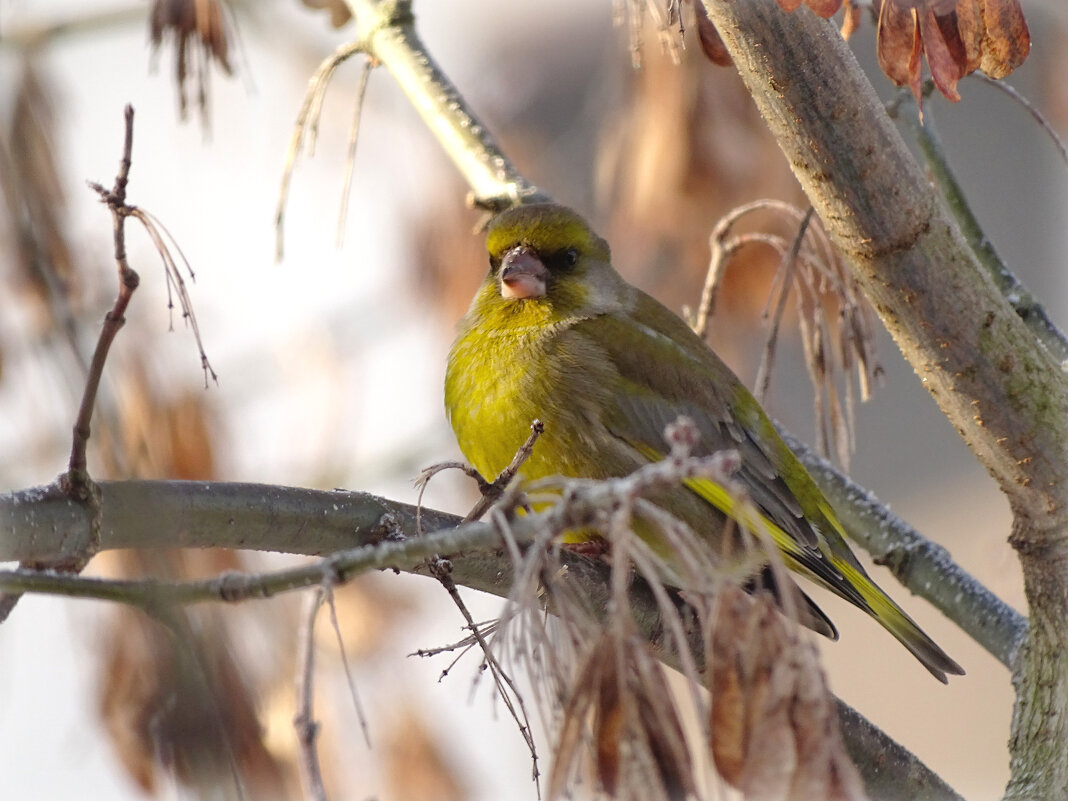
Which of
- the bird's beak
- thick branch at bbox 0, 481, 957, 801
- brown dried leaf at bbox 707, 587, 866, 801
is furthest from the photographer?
the bird's beak

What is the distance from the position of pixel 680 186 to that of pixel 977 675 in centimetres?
558

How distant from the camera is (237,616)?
3037 millimetres

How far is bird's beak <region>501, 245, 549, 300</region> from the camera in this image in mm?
3783

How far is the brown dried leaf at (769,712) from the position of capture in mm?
1393

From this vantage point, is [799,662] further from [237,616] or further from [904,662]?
[904,662]

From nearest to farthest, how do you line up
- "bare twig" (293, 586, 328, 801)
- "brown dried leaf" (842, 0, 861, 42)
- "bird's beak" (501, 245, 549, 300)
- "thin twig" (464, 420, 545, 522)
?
"bare twig" (293, 586, 328, 801)
"thin twig" (464, 420, 545, 522)
"brown dried leaf" (842, 0, 861, 42)
"bird's beak" (501, 245, 549, 300)

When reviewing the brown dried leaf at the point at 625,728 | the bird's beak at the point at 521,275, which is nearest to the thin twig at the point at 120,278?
the brown dried leaf at the point at 625,728

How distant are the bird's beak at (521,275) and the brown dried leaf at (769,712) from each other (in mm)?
2391

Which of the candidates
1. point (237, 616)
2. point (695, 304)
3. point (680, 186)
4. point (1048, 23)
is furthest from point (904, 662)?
point (237, 616)

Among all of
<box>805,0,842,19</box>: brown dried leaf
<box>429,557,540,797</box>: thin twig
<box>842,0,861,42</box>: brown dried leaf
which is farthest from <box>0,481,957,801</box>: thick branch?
<box>842,0,861,42</box>: brown dried leaf

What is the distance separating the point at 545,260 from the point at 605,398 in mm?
525

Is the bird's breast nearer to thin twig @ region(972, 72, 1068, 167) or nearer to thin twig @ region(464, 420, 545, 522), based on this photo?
thin twig @ region(464, 420, 545, 522)

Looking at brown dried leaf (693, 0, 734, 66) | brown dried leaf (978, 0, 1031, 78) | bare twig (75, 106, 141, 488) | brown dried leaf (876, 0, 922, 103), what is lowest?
bare twig (75, 106, 141, 488)

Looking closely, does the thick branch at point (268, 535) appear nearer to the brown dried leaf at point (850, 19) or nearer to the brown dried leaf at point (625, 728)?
the brown dried leaf at point (625, 728)
